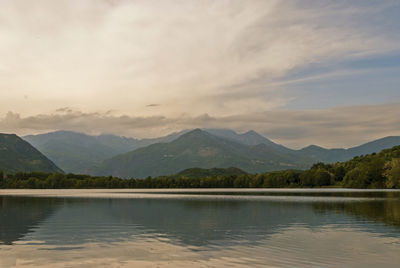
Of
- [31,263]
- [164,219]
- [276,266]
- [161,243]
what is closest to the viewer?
[276,266]

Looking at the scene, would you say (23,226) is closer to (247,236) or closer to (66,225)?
(66,225)

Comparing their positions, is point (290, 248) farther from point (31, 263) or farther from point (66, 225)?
point (66, 225)

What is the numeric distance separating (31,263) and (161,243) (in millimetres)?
14836

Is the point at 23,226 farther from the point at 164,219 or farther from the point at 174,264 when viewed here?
the point at 174,264

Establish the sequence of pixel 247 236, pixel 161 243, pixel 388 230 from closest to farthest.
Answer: pixel 161 243 < pixel 247 236 < pixel 388 230

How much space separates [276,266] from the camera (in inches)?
1329

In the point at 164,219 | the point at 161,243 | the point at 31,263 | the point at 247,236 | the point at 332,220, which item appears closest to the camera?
the point at 31,263

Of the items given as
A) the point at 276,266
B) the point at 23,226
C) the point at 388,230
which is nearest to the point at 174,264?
the point at 276,266

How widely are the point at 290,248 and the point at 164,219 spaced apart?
36.5 metres

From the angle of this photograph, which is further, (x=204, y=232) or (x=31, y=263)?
(x=204, y=232)

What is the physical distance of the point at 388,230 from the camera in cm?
5494

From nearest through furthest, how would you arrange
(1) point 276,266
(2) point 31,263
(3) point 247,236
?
1. (1) point 276,266
2. (2) point 31,263
3. (3) point 247,236

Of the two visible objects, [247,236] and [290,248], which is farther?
[247,236]

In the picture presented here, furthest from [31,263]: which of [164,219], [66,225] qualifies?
[164,219]
